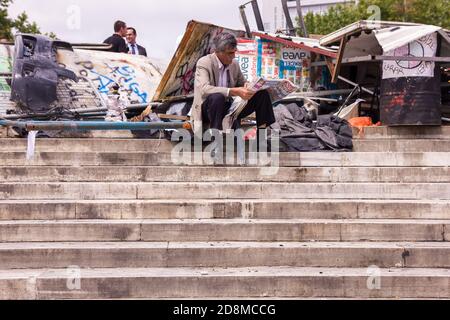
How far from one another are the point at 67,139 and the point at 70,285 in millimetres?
3041

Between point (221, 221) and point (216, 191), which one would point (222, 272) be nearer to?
point (221, 221)

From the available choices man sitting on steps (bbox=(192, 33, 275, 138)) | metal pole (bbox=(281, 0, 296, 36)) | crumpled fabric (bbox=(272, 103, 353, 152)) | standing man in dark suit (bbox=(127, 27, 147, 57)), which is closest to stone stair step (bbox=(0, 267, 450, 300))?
man sitting on steps (bbox=(192, 33, 275, 138))

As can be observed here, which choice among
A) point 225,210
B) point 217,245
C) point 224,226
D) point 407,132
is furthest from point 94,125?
point 407,132

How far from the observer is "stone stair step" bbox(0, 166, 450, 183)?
279 inches

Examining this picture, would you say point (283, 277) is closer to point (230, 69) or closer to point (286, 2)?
point (230, 69)

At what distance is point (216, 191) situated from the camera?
22.2 feet

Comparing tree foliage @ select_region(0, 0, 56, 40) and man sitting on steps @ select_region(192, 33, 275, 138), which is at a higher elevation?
tree foliage @ select_region(0, 0, 56, 40)

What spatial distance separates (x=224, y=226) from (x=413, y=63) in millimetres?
4188

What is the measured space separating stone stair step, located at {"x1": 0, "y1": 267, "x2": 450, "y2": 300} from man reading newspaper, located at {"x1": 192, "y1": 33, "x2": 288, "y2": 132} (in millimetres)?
2408

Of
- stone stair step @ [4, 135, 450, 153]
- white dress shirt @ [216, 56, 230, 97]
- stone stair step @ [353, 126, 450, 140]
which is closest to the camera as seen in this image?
white dress shirt @ [216, 56, 230, 97]

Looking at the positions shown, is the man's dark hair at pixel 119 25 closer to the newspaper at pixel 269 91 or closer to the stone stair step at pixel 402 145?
the newspaper at pixel 269 91

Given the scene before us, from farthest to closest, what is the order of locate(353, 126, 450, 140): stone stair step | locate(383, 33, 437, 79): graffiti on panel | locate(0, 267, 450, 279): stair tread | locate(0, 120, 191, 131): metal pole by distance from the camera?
locate(383, 33, 437, 79): graffiti on panel
locate(353, 126, 450, 140): stone stair step
locate(0, 120, 191, 131): metal pole
locate(0, 267, 450, 279): stair tread

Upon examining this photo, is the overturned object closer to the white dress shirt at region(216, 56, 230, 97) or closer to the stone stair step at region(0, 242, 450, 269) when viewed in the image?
the white dress shirt at region(216, 56, 230, 97)

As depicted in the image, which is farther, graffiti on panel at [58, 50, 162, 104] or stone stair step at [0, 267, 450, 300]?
graffiti on panel at [58, 50, 162, 104]
